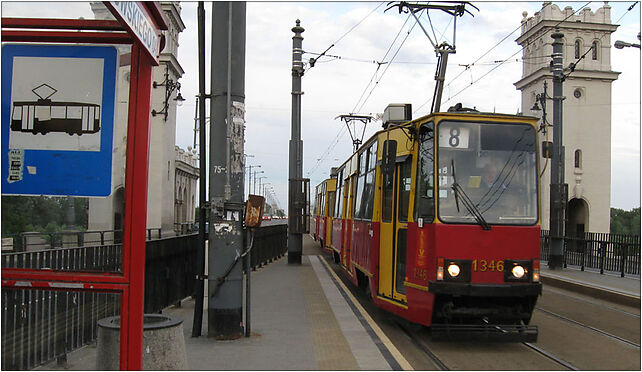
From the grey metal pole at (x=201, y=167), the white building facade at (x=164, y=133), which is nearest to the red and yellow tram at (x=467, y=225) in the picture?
the grey metal pole at (x=201, y=167)

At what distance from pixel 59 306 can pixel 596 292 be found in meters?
12.5

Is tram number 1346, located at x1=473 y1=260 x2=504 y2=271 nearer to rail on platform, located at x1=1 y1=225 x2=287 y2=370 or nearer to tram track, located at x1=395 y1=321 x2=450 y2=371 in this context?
tram track, located at x1=395 y1=321 x2=450 y2=371

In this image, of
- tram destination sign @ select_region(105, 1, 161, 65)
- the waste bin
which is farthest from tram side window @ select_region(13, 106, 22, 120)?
the waste bin

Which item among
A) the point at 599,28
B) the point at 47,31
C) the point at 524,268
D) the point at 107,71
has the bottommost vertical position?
the point at 524,268

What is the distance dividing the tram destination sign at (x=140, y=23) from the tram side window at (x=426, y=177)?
4.79 meters

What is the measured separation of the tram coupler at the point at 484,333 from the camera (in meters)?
7.95

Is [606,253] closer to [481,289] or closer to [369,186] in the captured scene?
[369,186]

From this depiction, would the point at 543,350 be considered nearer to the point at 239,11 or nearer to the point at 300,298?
the point at 300,298

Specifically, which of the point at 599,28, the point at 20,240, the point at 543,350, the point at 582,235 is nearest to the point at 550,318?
the point at 543,350

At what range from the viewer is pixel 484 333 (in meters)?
8.02

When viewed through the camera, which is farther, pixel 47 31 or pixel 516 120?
pixel 516 120

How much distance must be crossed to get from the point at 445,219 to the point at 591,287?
8.54 m

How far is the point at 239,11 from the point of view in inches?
332

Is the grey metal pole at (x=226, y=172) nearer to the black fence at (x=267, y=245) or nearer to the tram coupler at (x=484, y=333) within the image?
the tram coupler at (x=484, y=333)
